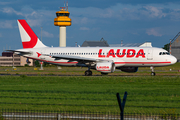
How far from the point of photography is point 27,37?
4731 centimetres

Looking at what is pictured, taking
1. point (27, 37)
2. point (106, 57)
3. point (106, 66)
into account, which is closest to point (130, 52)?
point (106, 57)

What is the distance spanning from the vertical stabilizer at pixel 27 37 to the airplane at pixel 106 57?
107 centimetres

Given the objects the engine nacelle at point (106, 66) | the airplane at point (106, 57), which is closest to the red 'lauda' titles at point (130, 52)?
the airplane at point (106, 57)

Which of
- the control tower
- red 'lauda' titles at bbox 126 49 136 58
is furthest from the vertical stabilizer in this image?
the control tower

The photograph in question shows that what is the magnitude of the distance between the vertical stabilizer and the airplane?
1.07m

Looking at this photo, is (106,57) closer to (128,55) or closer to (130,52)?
(128,55)

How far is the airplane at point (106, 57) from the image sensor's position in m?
39.6

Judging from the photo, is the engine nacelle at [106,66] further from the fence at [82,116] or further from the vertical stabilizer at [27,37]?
the fence at [82,116]

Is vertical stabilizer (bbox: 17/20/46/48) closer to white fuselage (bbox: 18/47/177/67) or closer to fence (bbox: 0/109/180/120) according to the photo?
white fuselage (bbox: 18/47/177/67)

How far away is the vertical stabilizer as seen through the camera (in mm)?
47094

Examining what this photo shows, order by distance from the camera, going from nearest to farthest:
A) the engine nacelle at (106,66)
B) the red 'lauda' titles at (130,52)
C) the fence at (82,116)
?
the fence at (82,116) < the engine nacelle at (106,66) < the red 'lauda' titles at (130,52)

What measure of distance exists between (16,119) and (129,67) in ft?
103

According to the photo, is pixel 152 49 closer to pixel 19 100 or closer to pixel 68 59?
pixel 68 59

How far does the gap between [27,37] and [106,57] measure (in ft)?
45.6
